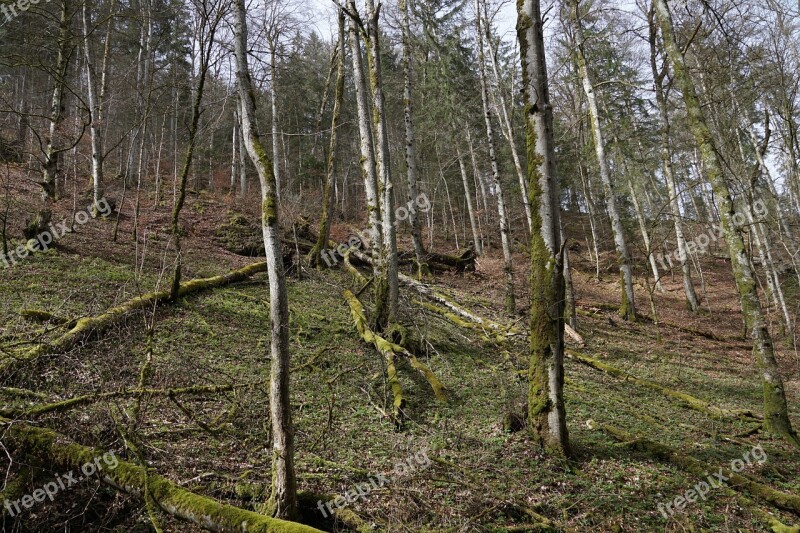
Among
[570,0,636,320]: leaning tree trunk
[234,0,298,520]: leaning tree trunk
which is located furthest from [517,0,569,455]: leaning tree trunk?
[570,0,636,320]: leaning tree trunk

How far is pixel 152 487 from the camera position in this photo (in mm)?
3229

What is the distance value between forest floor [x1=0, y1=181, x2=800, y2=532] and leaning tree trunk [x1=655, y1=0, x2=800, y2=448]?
0.35 meters

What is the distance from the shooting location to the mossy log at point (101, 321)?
4.58 m

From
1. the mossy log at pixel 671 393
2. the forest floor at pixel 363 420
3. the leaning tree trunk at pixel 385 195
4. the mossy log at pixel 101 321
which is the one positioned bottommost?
the mossy log at pixel 671 393

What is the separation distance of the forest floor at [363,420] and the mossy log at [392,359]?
166mm

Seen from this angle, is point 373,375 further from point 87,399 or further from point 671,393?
point 671,393

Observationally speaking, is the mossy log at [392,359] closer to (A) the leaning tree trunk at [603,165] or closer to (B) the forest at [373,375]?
(B) the forest at [373,375]

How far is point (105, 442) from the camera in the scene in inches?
147

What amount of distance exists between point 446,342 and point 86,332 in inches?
240

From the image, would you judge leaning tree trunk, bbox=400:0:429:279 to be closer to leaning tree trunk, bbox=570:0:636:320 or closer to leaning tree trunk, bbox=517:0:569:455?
leaning tree trunk, bbox=570:0:636:320

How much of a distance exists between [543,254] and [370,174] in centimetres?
435

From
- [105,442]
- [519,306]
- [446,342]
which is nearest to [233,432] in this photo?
[105,442]

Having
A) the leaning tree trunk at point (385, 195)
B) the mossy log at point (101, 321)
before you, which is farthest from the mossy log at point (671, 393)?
the mossy log at point (101, 321)

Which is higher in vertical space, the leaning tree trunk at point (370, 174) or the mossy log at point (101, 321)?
the leaning tree trunk at point (370, 174)
